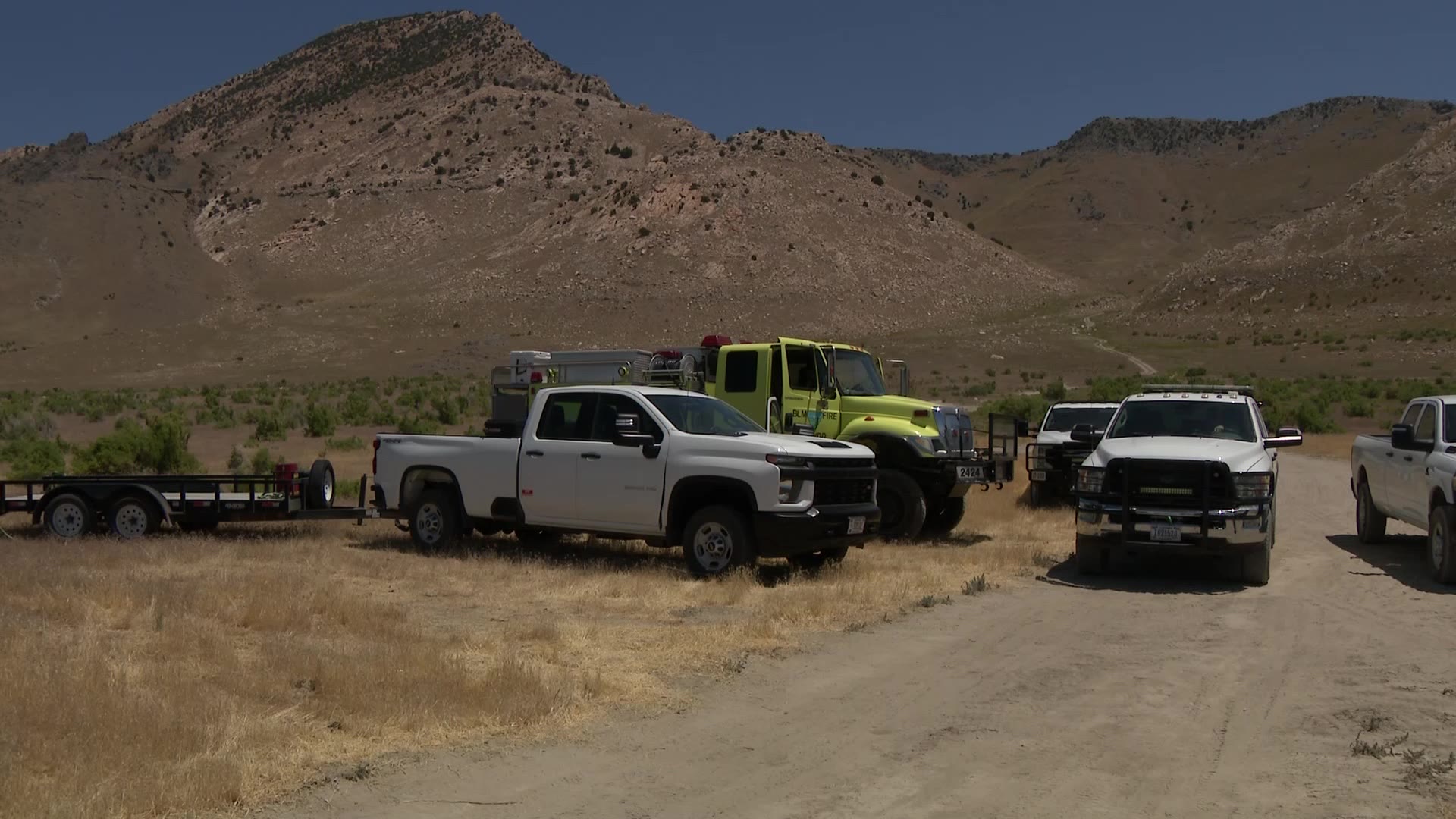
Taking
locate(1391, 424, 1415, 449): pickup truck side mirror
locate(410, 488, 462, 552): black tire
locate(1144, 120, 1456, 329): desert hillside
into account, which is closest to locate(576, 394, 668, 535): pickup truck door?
locate(410, 488, 462, 552): black tire

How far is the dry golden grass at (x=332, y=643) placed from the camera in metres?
6.41

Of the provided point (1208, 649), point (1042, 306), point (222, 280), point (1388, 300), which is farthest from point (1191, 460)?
point (222, 280)

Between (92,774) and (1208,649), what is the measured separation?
7.68m

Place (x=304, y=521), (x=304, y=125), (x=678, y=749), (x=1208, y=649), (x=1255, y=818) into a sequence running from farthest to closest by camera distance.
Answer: (x=304, y=125) < (x=304, y=521) < (x=1208, y=649) < (x=678, y=749) < (x=1255, y=818)

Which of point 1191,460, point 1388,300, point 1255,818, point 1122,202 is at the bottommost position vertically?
point 1255,818

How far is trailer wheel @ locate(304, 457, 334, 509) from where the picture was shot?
50.6 feet

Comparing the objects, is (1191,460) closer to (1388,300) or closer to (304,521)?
(304,521)

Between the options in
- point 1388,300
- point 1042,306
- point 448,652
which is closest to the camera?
point 448,652

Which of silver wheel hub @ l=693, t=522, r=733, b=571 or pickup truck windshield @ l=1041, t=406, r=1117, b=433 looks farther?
pickup truck windshield @ l=1041, t=406, r=1117, b=433

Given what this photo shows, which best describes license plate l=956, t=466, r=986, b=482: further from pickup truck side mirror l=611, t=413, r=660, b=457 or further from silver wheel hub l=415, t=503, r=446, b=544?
silver wheel hub l=415, t=503, r=446, b=544

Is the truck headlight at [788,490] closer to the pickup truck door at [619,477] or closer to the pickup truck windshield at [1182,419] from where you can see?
the pickup truck door at [619,477]

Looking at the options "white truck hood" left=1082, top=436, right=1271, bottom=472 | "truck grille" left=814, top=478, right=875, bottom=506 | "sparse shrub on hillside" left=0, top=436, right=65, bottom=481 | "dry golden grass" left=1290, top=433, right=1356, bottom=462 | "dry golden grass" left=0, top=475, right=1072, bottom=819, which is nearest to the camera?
"dry golden grass" left=0, top=475, right=1072, bottom=819

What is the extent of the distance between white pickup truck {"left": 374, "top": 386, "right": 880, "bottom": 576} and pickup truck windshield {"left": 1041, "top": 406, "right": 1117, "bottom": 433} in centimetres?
894

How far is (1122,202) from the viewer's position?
143125 millimetres
